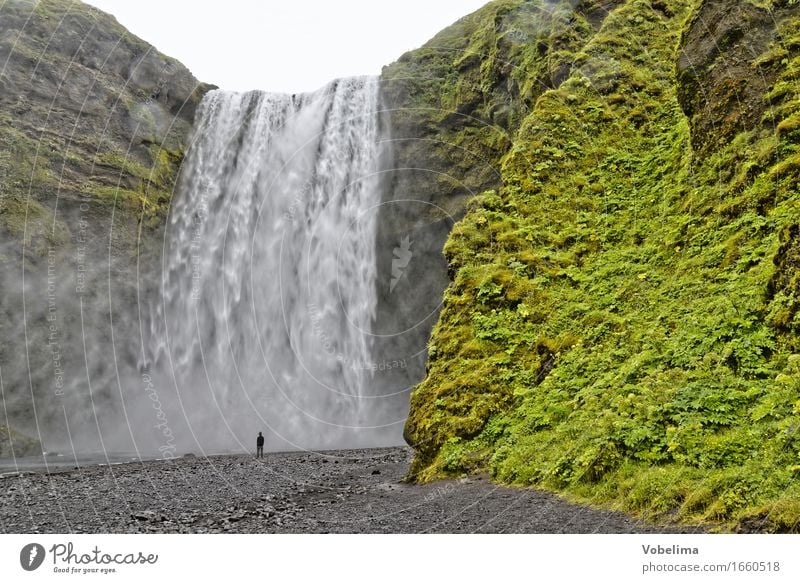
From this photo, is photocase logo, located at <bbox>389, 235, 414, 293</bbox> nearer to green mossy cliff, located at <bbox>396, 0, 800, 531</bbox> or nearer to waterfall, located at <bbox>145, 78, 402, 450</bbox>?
waterfall, located at <bbox>145, 78, 402, 450</bbox>

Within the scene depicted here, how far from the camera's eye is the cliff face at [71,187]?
97.0 ft

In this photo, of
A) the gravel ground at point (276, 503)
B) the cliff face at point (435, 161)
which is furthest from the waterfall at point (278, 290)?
the gravel ground at point (276, 503)

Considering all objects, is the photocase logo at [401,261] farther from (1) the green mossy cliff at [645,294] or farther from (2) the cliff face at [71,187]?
(1) the green mossy cliff at [645,294]

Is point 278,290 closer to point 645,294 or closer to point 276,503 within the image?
point 276,503

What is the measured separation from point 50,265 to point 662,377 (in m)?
30.9

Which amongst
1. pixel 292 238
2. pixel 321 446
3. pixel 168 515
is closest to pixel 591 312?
pixel 168 515

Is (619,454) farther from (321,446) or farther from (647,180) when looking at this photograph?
(321,446)

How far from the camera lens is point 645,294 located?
11.5m
